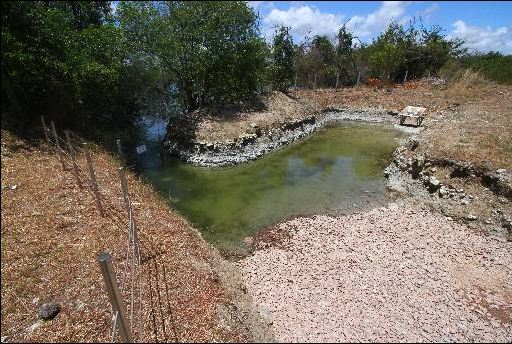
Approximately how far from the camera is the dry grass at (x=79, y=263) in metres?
7.51

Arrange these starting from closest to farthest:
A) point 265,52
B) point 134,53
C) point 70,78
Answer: point 70,78 < point 134,53 < point 265,52

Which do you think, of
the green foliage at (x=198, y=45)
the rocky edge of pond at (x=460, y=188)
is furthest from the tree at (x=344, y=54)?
the rocky edge of pond at (x=460, y=188)

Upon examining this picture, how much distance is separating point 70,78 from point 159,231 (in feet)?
28.1

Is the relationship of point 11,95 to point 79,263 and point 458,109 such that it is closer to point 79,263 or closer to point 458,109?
point 79,263

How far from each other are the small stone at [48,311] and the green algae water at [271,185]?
6314mm

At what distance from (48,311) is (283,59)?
31797 mm

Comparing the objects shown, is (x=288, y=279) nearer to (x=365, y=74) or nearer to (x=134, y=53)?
(x=134, y=53)

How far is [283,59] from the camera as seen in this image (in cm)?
3472

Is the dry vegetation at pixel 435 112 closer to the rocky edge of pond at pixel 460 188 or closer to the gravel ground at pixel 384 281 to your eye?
the rocky edge of pond at pixel 460 188

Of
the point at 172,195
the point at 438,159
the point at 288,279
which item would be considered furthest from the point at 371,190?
the point at 172,195

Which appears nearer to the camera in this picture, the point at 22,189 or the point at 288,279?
the point at 22,189

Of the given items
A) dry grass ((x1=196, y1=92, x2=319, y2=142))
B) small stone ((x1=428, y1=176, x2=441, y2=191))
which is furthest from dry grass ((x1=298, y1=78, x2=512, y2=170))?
Answer: dry grass ((x1=196, y1=92, x2=319, y2=142))

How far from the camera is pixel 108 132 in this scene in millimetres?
20688

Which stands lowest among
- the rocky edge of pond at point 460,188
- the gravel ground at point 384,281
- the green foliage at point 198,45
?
the gravel ground at point 384,281
